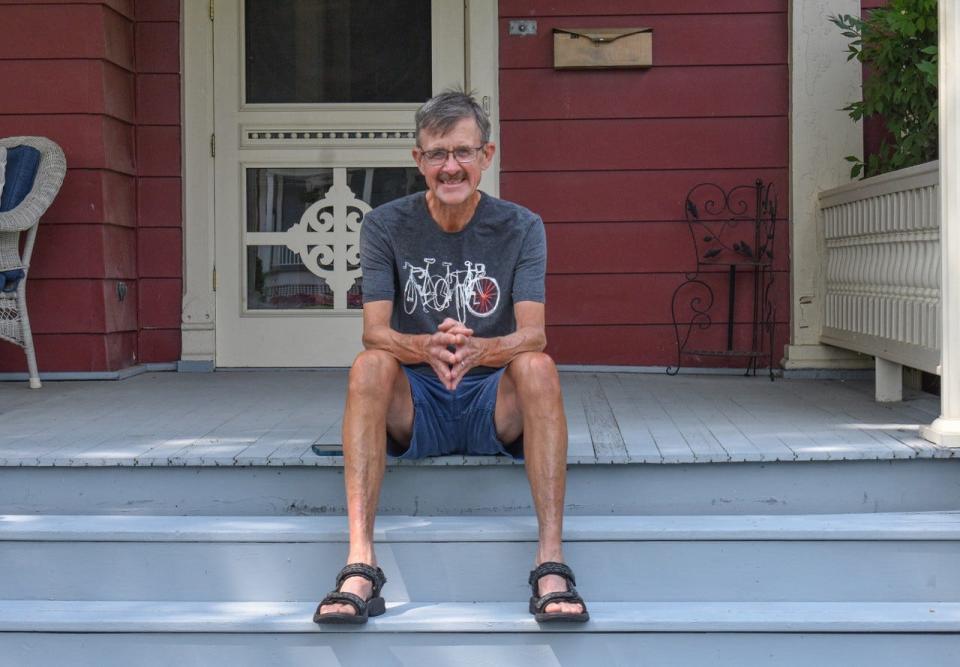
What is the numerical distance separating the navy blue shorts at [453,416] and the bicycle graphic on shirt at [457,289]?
15cm

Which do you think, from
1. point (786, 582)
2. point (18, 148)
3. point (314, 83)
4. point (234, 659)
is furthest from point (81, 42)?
point (786, 582)

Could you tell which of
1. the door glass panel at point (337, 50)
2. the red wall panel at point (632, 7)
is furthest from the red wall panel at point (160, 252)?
the red wall panel at point (632, 7)

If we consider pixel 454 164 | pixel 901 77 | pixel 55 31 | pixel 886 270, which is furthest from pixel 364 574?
pixel 55 31

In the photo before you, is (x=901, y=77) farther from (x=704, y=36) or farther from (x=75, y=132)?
(x=75, y=132)

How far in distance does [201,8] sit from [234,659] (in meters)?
3.14

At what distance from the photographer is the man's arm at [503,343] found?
241 cm

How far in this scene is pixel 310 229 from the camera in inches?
188

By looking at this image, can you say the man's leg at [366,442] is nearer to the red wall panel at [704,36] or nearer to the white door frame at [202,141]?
the white door frame at [202,141]

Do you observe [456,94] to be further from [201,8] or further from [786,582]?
[201,8]

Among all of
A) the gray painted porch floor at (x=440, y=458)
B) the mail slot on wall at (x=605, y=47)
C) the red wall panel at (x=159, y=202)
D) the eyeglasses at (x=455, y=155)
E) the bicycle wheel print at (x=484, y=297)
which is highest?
the mail slot on wall at (x=605, y=47)

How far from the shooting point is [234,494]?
2.68 m

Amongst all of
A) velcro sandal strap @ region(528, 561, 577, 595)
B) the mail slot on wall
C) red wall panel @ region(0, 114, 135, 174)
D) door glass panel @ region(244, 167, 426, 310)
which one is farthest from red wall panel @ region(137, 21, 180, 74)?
velcro sandal strap @ region(528, 561, 577, 595)

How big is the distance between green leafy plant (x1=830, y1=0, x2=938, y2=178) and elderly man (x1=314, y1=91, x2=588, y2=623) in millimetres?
1804

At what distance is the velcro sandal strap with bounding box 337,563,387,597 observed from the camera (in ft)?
7.38
